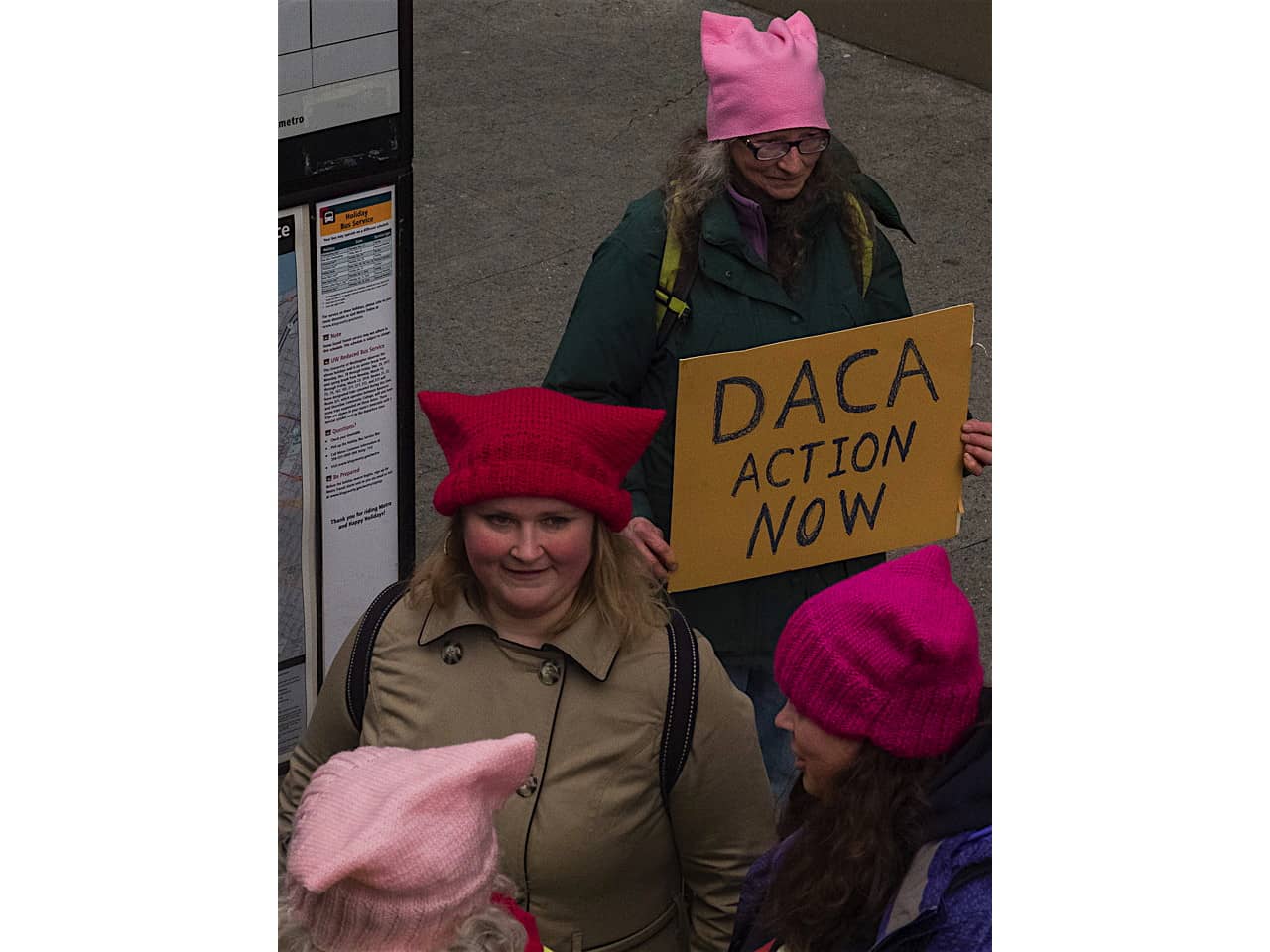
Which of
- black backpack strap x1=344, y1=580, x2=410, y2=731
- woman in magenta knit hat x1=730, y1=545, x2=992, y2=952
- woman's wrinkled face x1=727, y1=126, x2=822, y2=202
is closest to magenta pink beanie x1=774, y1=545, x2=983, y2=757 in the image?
woman in magenta knit hat x1=730, y1=545, x2=992, y2=952

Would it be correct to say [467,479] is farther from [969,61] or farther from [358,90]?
[969,61]

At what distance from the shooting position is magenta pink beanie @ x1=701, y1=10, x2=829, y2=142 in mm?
3227

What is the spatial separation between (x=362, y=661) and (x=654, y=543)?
0.63m

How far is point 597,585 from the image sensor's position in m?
2.80

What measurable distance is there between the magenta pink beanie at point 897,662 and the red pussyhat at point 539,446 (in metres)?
0.48

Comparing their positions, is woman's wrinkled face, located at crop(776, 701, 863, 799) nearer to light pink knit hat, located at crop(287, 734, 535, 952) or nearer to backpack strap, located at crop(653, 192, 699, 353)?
light pink knit hat, located at crop(287, 734, 535, 952)

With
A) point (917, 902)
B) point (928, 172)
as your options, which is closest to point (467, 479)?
point (917, 902)

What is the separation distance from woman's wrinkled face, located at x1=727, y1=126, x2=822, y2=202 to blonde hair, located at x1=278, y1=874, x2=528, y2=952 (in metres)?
1.51

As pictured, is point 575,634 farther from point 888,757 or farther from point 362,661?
point 888,757

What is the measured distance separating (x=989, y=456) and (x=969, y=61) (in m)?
5.42

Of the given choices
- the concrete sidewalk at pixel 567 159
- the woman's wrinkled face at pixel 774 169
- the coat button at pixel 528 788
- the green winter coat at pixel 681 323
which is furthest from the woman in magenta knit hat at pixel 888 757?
the concrete sidewalk at pixel 567 159

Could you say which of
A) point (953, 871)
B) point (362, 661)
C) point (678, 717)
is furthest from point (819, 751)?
point (362, 661)

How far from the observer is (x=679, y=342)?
3312 millimetres

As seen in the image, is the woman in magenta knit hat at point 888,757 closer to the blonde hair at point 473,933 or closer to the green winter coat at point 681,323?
the blonde hair at point 473,933
